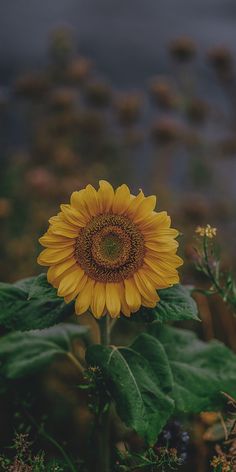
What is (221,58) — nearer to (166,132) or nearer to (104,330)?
(166,132)

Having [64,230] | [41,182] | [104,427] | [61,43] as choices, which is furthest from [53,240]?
[61,43]

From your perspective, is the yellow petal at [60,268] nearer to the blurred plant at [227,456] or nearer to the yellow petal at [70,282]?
the yellow petal at [70,282]

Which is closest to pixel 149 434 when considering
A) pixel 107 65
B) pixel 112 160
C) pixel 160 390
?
pixel 160 390

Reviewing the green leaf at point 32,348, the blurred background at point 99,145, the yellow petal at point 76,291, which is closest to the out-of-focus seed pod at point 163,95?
the blurred background at point 99,145

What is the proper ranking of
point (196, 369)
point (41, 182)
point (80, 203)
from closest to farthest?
point (80, 203) → point (196, 369) → point (41, 182)

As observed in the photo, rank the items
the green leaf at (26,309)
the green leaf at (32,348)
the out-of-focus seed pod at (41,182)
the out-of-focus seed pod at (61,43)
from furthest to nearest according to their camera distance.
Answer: the out-of-focus seed pod at (61,43) < the out-of-focus seed pod at (41,182) < the green leaf at (32,348) < the green leaf at (26,309)

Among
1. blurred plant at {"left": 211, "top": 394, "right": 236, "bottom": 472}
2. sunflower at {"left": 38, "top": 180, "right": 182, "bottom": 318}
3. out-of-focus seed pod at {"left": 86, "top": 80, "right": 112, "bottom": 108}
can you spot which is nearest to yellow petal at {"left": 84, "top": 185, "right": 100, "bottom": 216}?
sunflower at {"left": 38, "top": 180, "right": 182, "bottom": 318}

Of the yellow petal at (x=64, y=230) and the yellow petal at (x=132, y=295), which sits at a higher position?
the yellow petal at (x=64, y=230)

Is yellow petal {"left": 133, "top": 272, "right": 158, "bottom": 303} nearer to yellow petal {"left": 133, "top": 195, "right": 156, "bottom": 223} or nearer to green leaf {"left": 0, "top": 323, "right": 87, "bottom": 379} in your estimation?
yellow petal {"left": 133, "top": 195, "right": 156, "bottom": 223}
